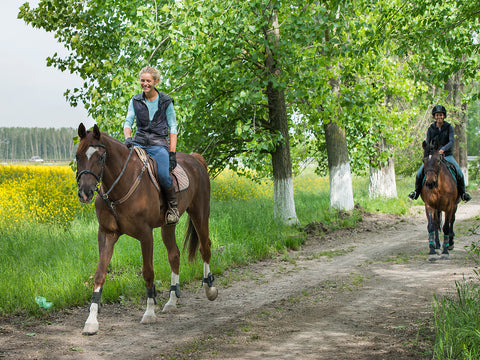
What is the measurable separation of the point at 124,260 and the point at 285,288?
294cm

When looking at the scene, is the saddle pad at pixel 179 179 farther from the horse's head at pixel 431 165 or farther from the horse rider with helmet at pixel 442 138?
the horse rider with helmet at pixel 442 138

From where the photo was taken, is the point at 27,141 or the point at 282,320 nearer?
the point at 282,320

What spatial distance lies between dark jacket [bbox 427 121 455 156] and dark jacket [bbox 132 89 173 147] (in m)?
6.15

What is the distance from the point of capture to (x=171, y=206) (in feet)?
21.4

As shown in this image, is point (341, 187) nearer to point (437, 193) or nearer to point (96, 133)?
point (437, 193)

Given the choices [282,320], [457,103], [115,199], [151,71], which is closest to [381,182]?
[457,103]

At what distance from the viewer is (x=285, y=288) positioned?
25.2 feet

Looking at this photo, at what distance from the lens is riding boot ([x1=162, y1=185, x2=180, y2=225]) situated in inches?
256

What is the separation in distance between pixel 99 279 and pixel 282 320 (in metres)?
2.28

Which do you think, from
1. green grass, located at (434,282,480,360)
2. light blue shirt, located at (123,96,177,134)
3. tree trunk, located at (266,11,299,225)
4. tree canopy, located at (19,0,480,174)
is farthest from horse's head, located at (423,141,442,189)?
light blue shirt, located at (123,96,177,134)

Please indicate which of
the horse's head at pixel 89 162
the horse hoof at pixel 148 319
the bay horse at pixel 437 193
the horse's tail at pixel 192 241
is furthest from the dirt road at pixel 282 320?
the horse's head at pixel 89 162

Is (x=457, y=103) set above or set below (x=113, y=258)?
above

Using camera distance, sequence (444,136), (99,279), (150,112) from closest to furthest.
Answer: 1. (99,279)
2. (150,112)
3. (444,136)

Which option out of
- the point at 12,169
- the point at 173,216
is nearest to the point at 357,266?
the point at 173,216
